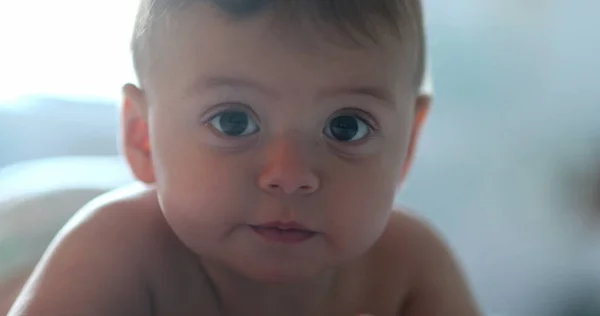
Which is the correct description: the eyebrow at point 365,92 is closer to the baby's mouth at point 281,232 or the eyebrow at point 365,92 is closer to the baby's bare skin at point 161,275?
the baby's mouth at point 281,232

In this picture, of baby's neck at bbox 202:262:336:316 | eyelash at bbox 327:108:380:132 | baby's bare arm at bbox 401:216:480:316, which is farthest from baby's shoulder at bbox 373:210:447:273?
eyelash at bbox 327:108:380:132

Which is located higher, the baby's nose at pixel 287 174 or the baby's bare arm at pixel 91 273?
the baby's nose at pixel 287 174

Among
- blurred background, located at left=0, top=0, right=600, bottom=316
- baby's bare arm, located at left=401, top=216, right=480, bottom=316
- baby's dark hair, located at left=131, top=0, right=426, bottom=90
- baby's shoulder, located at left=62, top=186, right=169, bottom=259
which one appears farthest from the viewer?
blurred background, located at left=0, top=0, right=600, bottom=316

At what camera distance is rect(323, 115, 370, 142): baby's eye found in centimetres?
61

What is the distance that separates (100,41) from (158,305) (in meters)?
0.48

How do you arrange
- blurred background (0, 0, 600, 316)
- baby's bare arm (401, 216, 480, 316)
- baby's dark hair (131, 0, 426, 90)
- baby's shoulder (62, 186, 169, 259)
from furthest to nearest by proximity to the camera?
blurred background (0, 0, 600, 316) → baby's bare arm (401, 216, 480, 316) → baby's shoulder (62, 186, 169, 259) → baby's dark hair (131, 0, 426, 90)

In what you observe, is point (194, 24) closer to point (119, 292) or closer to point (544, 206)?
point (119, 292)

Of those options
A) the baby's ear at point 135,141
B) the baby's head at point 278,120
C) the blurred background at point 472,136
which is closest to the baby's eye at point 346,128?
the baby's head at point 278,120

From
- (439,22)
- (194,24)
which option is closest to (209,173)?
(194,24)

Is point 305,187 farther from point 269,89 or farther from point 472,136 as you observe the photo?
point 472,136

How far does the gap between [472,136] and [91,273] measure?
1.77 ft

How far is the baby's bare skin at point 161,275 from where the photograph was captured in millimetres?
663

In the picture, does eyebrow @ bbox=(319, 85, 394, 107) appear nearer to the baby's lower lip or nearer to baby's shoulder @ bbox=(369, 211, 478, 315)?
the baby's lower lip

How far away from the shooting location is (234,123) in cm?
61
